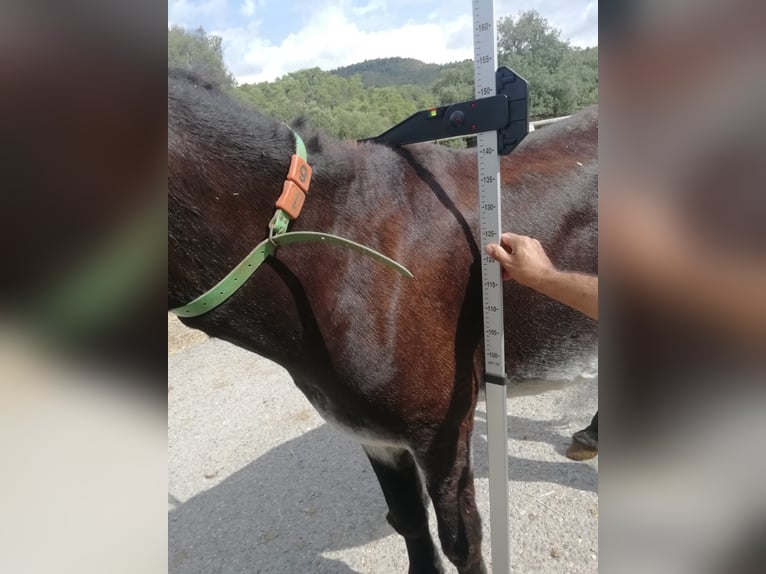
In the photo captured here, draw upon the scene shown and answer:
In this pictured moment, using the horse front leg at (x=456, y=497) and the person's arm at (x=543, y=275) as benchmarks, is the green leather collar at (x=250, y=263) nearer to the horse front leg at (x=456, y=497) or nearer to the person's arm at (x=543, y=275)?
the person's arm at (x=543, y=275)

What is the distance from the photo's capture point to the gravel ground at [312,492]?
2.32 m

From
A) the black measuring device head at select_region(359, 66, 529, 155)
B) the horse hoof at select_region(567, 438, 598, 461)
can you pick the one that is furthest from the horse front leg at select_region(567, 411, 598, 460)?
the black measuring device head at select_region(359, 66, 529, 155)

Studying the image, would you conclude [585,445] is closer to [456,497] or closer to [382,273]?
[456,497]

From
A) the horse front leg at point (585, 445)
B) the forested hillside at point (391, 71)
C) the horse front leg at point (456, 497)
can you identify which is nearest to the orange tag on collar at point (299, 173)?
the horse front leg at point (456, 497)

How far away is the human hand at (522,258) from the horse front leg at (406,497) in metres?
0.97

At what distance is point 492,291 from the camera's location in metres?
1.34

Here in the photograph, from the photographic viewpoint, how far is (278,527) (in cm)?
259

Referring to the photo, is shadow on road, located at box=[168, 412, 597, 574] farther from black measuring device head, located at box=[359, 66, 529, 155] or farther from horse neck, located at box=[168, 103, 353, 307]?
black measuring device head, located at box=[359, 66, 529, 155]

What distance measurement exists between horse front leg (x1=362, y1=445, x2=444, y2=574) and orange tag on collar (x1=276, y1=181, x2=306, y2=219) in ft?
3.45

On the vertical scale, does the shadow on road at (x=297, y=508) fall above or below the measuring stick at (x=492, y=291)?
below

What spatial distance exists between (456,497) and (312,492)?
58.0 inches

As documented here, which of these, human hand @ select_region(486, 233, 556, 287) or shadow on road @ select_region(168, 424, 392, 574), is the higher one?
human hand @ select_region(486, 233, 556, 287)

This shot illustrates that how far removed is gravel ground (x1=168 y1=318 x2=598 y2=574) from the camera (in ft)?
7.61
